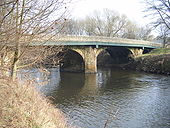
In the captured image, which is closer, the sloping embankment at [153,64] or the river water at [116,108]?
the river water at [116,108]

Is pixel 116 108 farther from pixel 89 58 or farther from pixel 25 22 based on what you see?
pixel 89 58

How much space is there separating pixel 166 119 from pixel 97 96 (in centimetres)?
615

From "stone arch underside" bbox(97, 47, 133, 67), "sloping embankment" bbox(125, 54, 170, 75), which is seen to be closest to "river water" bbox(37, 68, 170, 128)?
"sloping embankment" bbox(125, 54, 170, 75)

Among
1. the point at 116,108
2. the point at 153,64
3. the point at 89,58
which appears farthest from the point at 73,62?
the point at 116,108

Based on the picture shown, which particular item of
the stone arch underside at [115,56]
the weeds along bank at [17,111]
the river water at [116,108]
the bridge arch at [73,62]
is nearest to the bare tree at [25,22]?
the weeds along bank at [17,111]

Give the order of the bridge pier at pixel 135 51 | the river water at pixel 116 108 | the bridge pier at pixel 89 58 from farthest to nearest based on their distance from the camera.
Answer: the bridge pier at pixel 135 51 < the bridge pier at pixel 89 58 < the river water at pixel 116 108

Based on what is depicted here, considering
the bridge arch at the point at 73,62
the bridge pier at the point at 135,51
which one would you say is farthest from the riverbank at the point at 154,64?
the bridge arch at the point at 73,62

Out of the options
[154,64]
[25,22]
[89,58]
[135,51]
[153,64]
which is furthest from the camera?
[135,51]

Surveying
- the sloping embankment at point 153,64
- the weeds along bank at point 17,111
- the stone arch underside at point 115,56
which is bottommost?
the weeds along bank at point 17,111

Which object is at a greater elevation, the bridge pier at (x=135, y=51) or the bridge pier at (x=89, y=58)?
the bridge pier at (x=135, y=51)

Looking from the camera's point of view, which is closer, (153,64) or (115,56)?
(153,64)

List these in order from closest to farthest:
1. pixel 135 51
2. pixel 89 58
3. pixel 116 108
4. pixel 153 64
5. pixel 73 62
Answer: pixel 116 108 → pixel 89 58 → pixel 153 64 → pixel 73 62 → pixel 135 51

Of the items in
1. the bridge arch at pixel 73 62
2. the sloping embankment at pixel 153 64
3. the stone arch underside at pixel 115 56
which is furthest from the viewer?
the stone arch underside at pixel 115 56

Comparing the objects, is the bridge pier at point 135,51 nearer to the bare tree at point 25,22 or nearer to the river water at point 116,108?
the river water at point 116,108
